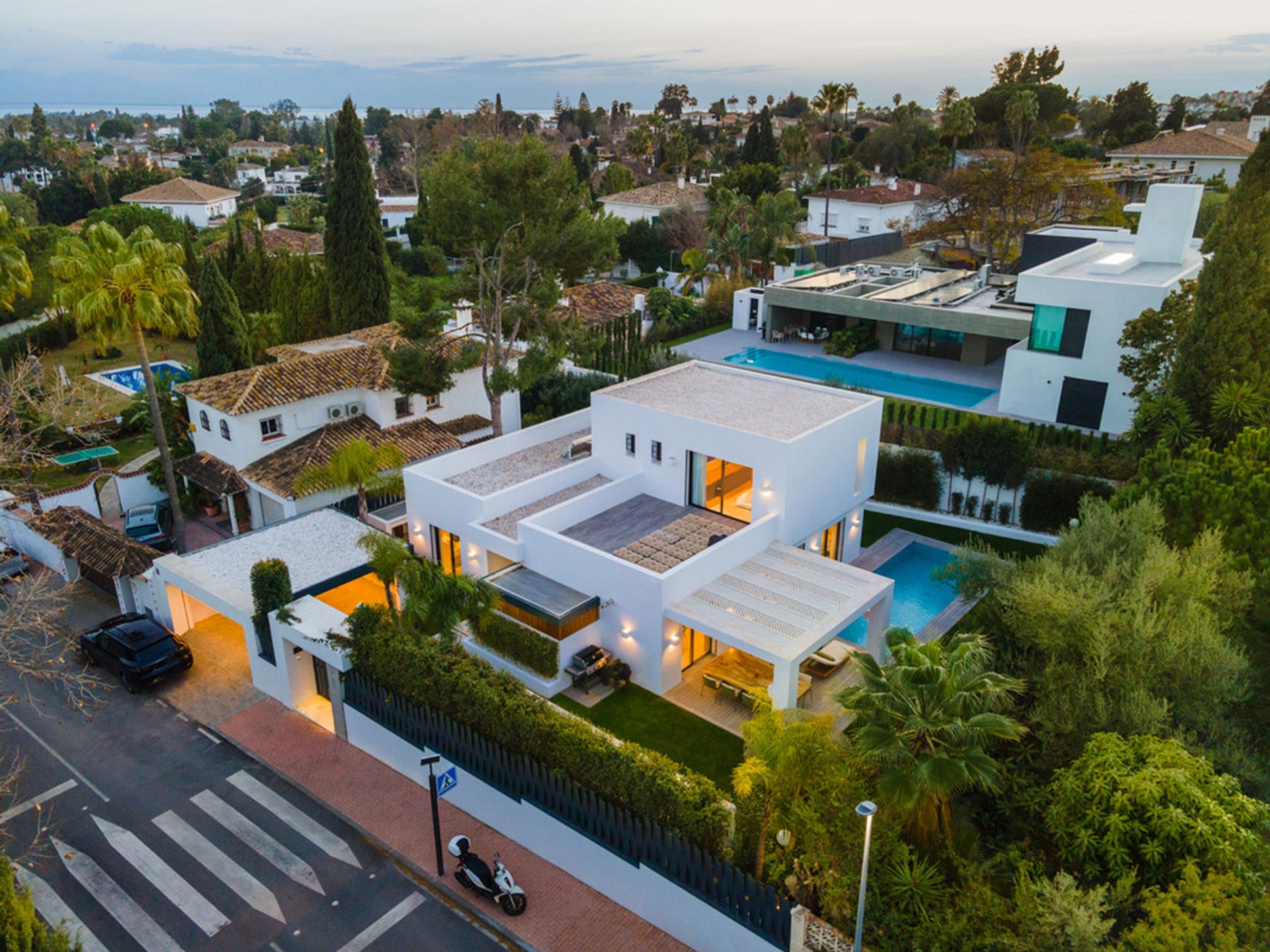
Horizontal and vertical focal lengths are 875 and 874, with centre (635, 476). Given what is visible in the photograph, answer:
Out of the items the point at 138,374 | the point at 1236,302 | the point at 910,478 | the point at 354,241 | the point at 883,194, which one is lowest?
the point at 138,374

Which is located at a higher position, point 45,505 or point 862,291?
point 862,291

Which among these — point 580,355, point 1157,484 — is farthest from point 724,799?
point 580,355

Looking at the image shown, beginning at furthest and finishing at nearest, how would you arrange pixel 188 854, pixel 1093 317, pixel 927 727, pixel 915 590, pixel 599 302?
pixel 599 302 < pixel 1093 317 < pixel 915 590 < pixel 188 854 < pixel 927 727

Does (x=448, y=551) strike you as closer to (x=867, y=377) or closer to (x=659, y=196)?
(x=867, y=377)

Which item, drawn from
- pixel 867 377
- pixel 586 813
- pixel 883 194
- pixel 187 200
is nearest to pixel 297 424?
pixel 586 813

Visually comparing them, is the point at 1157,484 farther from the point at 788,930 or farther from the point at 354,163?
the point at 354,163

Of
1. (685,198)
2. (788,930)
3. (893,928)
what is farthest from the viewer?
(685,198)

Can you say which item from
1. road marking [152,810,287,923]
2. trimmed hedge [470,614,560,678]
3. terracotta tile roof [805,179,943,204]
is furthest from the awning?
terracotta tile roof [805,179,943,204]
